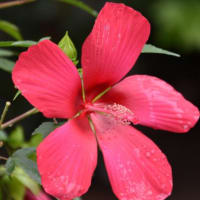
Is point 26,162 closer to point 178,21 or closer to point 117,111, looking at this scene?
point 117,111

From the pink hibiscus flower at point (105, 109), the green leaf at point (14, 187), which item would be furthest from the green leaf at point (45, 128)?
the green leaf at point (14, 187)

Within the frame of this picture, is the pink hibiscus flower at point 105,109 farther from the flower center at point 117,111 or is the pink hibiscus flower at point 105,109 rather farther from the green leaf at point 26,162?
the green leaf at point 26,162

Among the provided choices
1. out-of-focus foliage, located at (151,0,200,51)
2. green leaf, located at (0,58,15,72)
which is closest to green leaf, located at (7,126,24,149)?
green leaf, located at (0,58,15,72)

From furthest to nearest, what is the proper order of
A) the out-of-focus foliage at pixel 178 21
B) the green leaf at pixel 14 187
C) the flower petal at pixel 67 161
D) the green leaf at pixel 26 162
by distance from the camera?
the out-of-focus foliage at pixel 178 21, the green leaf at pixel 14 187, the green leaf at pixel 26 162, the flower petal at pixel 67 161

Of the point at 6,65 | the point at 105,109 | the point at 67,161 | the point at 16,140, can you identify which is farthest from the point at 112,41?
the point at 16,140

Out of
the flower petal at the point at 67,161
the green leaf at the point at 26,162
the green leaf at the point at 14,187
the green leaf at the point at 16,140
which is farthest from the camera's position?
the green leaf at the point at 16,140

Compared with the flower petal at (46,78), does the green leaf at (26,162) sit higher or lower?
lower
